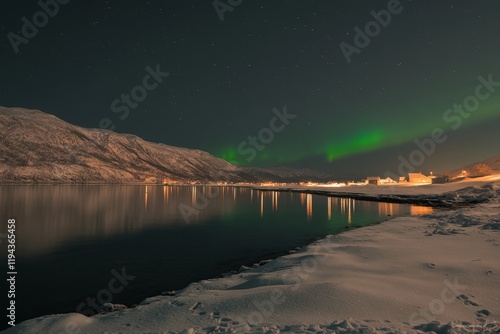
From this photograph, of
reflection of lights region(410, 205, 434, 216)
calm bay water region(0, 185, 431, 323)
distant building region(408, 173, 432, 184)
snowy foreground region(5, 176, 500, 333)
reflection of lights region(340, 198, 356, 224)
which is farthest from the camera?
distant building region(408, 173, 432, 184)

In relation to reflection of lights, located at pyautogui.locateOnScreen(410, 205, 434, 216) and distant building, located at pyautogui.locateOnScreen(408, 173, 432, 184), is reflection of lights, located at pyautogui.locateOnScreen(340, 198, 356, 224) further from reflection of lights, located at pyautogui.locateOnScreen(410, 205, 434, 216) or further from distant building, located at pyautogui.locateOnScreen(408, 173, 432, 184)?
distant building, located at pyautogui.locateOnScreen(408, 173, 432, 184)

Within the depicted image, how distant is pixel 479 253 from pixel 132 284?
18.1 m

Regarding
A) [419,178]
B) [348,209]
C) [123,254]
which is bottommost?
[123,254]

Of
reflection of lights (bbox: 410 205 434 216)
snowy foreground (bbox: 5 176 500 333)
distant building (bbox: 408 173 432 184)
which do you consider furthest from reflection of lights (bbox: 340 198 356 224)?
distant building (bbox: 408 173 432 184)

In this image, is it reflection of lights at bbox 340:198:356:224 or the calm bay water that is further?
reflection of lights at bbox 340:198:356:224

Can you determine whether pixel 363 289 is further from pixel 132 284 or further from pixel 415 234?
pixel 415 234

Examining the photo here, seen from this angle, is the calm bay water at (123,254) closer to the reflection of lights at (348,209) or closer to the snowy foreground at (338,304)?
the snowy foreground at (338,304)

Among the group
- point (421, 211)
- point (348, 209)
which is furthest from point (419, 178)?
point (421, 211)

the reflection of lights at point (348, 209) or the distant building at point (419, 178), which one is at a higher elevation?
the distant building at point (419, 178)

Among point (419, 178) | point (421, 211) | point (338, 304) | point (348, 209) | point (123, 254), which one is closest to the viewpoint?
point (338, 304)

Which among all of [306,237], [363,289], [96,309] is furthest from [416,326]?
[306,237]

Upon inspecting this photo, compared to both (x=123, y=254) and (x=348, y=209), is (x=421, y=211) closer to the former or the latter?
(x=348, y=209)

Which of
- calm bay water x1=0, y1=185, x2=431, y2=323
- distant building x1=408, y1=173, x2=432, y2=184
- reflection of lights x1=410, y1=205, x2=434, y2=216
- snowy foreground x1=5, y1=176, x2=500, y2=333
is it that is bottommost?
calm bay water x1=0, y1=185, x2=431, y2=323

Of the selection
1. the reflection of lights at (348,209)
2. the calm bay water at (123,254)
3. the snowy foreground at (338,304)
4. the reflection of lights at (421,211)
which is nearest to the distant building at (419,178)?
the reflection of lights at (348,209)
